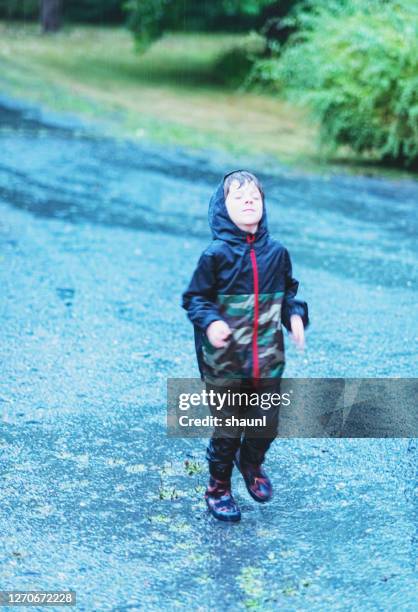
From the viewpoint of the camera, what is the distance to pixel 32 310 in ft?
22.1

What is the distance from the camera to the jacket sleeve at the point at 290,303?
3795 millimetres

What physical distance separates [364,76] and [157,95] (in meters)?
8.08

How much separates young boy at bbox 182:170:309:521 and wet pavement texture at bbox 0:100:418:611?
1.59ft

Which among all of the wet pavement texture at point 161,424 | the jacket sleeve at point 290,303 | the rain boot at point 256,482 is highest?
the jacket sleeve at point 290,303

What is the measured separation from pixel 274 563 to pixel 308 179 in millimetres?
8602

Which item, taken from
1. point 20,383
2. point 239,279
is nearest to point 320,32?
point 20,383

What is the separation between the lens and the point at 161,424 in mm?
4895

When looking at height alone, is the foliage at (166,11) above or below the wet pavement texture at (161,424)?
below

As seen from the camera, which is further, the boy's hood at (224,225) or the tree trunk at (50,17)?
the tree trunk at (50,17)

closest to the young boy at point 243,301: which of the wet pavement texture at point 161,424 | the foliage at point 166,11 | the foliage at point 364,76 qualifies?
the wet pavement texture at point 161,424

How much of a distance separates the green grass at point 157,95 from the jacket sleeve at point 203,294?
30.3ft

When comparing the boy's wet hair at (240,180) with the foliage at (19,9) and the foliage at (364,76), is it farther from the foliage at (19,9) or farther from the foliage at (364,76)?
the foliage at (19,9)

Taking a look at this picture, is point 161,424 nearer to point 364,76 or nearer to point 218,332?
point 218,332

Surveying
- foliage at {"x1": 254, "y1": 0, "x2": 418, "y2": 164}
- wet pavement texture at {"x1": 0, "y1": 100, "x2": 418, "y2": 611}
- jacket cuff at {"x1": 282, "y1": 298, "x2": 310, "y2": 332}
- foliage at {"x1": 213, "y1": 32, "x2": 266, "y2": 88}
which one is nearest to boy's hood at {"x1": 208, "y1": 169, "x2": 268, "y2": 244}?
jacket cuff at {"x1": 282, "y1": 298, "x2": 310, "y2": 332}
